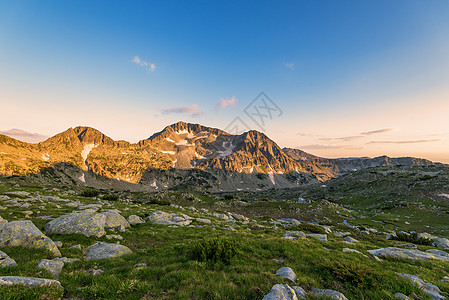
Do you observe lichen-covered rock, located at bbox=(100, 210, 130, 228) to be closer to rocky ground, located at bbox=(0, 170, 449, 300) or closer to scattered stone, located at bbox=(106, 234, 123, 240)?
rocky ground, located at bbox=(0, 170, 449, 300)

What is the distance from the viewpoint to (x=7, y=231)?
11.0m

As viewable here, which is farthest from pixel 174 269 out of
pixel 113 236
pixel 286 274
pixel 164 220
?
pixel 164 220

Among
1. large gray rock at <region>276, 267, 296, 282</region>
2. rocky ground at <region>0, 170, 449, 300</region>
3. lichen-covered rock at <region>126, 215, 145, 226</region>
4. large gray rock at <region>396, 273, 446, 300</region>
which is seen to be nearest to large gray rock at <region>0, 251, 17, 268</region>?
rocky ground at <region>0, 170, 449, 300</region>

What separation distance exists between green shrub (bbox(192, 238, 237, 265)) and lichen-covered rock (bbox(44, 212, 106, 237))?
9.42m

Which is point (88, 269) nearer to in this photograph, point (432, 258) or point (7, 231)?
point (7, 231)

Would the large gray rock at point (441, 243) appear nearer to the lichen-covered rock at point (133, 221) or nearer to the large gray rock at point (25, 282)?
the lichen-covered rock at point (133, 221)

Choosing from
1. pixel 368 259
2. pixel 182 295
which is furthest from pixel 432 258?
pixel 182 295

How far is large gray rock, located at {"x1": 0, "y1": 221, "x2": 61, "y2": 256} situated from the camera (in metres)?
10.6

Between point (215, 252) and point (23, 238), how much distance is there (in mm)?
11972

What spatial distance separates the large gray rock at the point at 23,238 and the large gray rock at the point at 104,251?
1706 mm

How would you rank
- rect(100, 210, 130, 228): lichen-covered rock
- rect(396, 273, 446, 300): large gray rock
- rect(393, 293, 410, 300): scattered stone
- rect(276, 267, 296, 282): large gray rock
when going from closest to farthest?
rect(393, 293, 410, 300): scattered stone
rect(396, 273, 446, 300): large gray rock
rect(276, 267, 296, 282): large gray rock
rect(100, 210, 130, 228): lichen-covered rock

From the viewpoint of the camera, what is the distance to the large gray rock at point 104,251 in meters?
11.4

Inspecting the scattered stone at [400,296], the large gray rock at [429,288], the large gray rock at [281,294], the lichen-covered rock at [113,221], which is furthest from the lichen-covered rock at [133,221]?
the large gray rock at [429,288]

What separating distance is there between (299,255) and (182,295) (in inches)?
348
